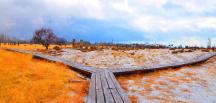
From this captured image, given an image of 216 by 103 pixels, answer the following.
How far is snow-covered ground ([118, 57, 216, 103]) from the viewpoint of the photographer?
1632 cm

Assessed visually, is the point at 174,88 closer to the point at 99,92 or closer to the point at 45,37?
the point at 99,92

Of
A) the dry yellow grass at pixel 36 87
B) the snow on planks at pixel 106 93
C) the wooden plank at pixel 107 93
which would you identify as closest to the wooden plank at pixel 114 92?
the snow on planks at pixel 106 93

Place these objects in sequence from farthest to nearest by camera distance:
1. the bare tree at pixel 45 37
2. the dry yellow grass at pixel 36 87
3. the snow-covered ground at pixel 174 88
A: the bare tree at pixel 45 37 → the snow-covered ground at pixel 174 88 → the dry yellow grass at pixel 36 87

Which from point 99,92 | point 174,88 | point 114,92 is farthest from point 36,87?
point 174,88

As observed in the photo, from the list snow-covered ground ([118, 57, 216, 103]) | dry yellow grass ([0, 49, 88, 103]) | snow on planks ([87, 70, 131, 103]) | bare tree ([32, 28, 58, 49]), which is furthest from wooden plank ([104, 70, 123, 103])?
bare tree ([32, 28, 58, 49])

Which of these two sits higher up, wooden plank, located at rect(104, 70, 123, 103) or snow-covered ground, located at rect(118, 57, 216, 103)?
wooden plank, located at rect(104, 70, 123, 103)

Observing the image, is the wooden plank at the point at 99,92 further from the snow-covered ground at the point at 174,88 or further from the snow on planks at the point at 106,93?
the snow-covered ground at the point at 174,88

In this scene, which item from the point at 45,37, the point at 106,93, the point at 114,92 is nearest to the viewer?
the point at 106,93

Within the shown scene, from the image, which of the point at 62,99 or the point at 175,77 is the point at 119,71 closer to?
the point at 175,77

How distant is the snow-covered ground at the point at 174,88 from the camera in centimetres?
1632

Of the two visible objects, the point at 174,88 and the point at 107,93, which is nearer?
the point at 107,93

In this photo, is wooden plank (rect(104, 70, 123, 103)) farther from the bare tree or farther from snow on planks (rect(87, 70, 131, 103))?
the bare tree

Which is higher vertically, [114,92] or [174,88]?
[114,92]

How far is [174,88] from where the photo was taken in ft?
63.2
